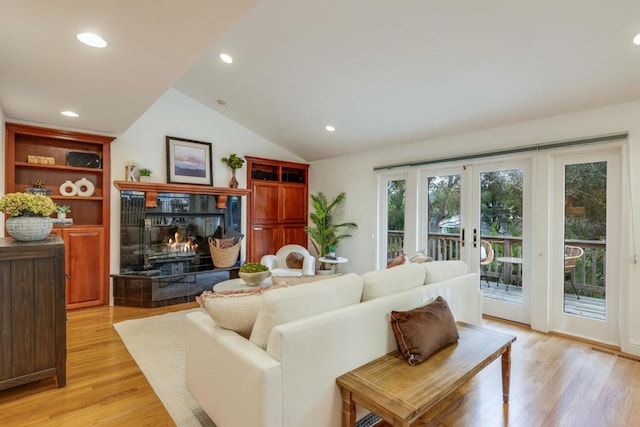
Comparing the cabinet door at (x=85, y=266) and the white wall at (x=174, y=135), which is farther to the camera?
the white wall at (x=174, y=135)

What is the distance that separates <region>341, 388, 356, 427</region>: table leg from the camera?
163 centimetres

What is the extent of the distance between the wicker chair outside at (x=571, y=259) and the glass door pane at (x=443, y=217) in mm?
1179

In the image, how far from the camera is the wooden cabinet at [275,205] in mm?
5875

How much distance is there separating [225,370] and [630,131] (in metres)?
4.04

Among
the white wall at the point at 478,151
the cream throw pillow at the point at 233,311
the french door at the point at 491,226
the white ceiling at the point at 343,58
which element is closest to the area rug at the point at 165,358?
the cream throw pillow at the point at 233,311

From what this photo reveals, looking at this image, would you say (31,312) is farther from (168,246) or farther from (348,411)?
(168,246)

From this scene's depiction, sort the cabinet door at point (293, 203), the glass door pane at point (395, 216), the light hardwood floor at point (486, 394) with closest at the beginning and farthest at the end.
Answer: the light hardwood floor at point (486, 394) < the glass door pane at point (395, 216) < the cabinet door at point (293, 203)

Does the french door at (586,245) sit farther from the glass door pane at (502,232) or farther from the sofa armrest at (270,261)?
the sofa armrest at (270,261)

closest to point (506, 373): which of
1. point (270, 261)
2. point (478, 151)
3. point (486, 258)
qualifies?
point (486, 258)

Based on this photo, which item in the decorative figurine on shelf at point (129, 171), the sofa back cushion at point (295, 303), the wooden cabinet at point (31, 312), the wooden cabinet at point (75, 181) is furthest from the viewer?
the decorative figurine on shelf at point (129, 171)

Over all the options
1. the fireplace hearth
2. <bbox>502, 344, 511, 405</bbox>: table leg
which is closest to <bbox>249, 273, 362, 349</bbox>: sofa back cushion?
<bbox>502, 344, 511, 405</bbox>: table leg

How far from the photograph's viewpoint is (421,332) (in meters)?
1.88

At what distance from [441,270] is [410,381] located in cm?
127

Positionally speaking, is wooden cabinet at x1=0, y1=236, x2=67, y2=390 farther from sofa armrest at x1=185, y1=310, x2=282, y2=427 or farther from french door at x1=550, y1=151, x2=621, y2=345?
french door at x1=550, y1=151, x2=621, y2=345
